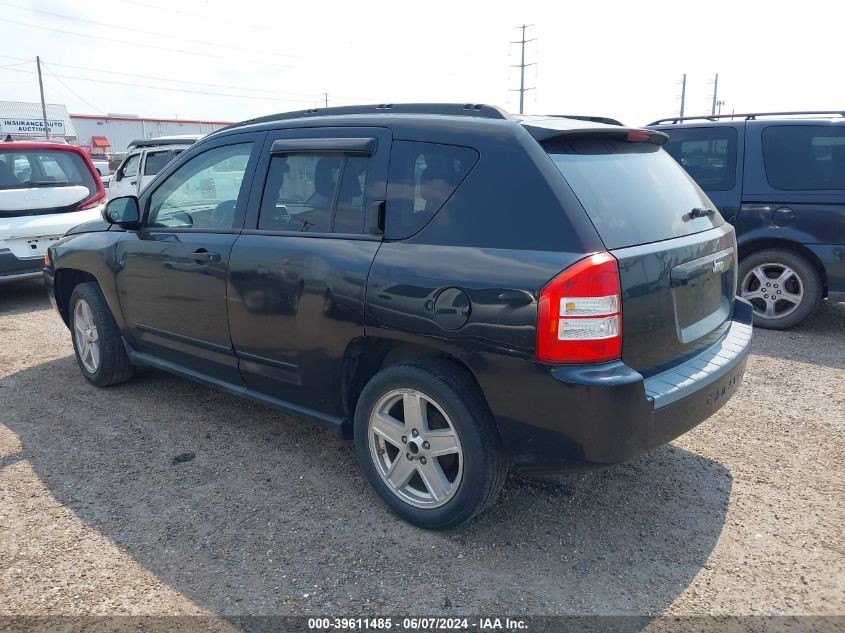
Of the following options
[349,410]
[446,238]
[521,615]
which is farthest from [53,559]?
[446,238]

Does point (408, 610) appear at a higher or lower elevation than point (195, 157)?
lower

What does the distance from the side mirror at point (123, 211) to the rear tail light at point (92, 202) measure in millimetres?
4329

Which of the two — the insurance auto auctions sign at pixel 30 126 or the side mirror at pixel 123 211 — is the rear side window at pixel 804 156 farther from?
the insurance auto auctions sign at pixel 30 126

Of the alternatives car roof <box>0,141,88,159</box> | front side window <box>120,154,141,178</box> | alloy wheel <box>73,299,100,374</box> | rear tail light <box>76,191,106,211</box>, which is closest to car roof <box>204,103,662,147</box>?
alloy wheel <box>73,299,100,374</box>

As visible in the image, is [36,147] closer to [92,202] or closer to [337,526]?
[92,202]

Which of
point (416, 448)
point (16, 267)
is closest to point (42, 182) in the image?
point (16, 267)

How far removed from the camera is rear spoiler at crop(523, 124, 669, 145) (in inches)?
110

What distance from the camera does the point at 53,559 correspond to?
111 inches

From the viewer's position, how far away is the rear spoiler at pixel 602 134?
2.79 metres

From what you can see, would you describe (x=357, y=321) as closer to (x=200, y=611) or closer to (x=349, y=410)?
(x=349, y=410)

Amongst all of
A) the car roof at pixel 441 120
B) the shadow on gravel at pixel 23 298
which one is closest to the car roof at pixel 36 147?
the shadow on gravel at pixel 23 298

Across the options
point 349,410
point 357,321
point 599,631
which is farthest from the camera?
point 349,410

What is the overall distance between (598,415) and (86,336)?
3.95 meters

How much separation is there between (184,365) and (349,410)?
1.43m
